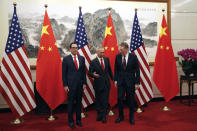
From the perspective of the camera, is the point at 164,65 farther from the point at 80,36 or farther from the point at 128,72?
the point at 80,36

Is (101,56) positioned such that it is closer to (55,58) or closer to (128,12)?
(55,58)

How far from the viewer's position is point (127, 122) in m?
4.74

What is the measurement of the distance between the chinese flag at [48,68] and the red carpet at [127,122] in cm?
56

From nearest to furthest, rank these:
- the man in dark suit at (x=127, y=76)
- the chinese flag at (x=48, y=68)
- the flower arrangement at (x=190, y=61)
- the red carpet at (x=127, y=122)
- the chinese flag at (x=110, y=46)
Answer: the red carpet at (x=127, y=122), the man in dark suit at (x=127, y=76), the chinese flag at (x=48, y=68), the chinese flag at (x=110, y=46), the flower arrangement at (x=190, y=61)

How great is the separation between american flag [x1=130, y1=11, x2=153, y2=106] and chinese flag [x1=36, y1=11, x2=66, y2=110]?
1903 millimetres

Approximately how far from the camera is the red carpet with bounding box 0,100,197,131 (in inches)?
172

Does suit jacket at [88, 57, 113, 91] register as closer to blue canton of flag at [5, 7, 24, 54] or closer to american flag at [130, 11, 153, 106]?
american flag at [130, 11, 153, 106]

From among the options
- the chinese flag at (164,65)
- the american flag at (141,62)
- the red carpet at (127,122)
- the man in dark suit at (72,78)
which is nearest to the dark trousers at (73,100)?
the man in dark suit at (72,78)

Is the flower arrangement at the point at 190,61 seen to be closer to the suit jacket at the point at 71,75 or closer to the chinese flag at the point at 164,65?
the chinese flag at the point at 164,65

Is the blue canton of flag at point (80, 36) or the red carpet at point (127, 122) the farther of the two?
the blue canton of flag at point (80, 36)

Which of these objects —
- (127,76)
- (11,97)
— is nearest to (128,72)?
(127,76)

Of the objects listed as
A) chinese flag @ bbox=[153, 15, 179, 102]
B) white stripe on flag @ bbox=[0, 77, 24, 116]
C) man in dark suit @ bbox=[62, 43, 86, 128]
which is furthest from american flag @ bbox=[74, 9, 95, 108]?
chinese flag @ bbox=[153, 15, 179, 102]

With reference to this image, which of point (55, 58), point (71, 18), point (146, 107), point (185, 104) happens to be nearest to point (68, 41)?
point (71, 18)

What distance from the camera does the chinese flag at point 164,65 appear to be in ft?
19.1
